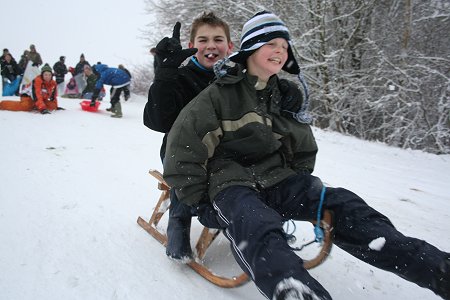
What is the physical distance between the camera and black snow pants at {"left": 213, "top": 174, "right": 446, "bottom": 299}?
117cm

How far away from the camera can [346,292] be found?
1682 mm

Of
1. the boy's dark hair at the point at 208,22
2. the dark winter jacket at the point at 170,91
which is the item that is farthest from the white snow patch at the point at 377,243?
the boy's dark hair at the point at 208,22

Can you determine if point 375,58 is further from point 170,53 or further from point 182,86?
point 170,53

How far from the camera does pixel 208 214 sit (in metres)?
1.62

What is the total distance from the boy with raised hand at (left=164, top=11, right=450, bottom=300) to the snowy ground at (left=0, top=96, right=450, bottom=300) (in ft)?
1.50

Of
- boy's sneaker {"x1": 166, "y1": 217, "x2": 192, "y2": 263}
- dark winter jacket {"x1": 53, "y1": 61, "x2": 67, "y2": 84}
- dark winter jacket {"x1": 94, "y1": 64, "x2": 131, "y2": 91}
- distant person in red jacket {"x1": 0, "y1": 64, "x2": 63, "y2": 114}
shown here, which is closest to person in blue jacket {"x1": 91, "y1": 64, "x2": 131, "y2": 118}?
dark winter jacket {"x1": 94, "y1": 64, "x2": 131, "y2": 91}

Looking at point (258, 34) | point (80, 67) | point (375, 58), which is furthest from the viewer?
point (80, 67)

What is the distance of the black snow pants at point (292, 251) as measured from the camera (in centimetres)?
117

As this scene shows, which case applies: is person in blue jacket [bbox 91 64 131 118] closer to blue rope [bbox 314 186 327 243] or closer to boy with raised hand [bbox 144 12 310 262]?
boy with raised hand [bbox 144 12 310 262]

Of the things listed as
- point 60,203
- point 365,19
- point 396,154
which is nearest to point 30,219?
point 60,203

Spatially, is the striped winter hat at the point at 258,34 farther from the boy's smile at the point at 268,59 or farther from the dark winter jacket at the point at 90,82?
the dark winter jacket at the point at 90,82

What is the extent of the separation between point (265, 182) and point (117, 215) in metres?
1.36

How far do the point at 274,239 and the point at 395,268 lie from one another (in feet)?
1.76

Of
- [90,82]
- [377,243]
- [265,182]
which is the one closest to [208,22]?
[265,182]
